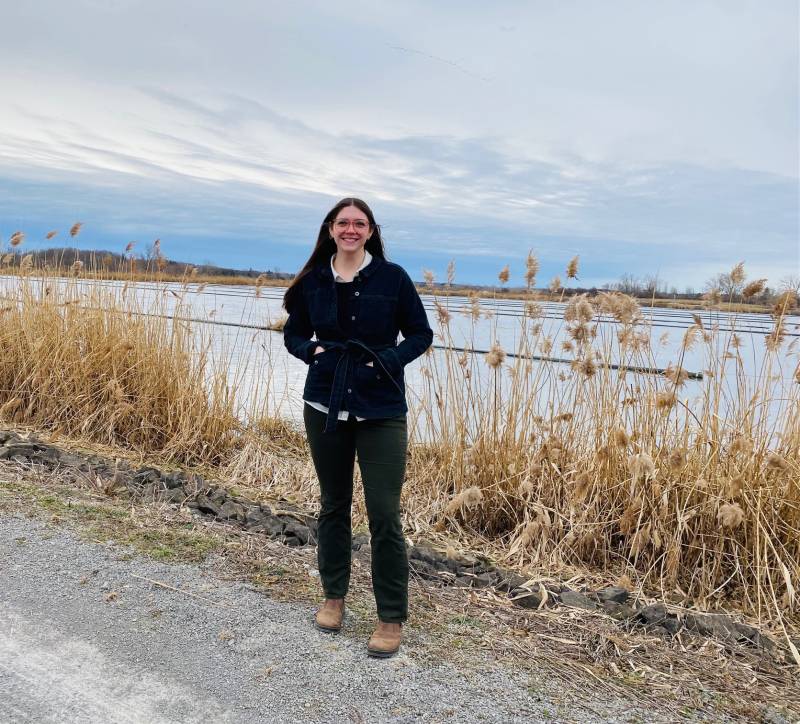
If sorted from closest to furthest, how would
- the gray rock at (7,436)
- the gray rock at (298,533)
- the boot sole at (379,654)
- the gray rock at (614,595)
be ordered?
the boot sole at (379,654) → the gray rock at (614,595) → the gray rock at (298,533) → the gray rock at (7,436)

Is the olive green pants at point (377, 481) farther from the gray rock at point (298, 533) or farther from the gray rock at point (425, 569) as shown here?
the gray rock at point (298, 533)

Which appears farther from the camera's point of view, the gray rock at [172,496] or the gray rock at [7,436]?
the gray rock at [7,436]

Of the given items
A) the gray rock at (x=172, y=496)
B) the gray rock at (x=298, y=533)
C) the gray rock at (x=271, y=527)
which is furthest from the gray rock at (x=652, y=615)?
the gray rock at (x=172, y=496)

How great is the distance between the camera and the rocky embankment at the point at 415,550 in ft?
11.2

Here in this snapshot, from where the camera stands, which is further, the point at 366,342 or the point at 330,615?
the point at 330,615

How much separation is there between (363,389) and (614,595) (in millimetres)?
1790

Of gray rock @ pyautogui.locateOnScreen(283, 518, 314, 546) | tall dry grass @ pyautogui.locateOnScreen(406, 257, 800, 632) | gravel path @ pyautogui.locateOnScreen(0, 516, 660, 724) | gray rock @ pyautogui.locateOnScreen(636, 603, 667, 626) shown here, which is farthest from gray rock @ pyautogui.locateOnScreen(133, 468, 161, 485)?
gray rock @ pyautogui.locateOnScreen(636, 603, 667, 626)

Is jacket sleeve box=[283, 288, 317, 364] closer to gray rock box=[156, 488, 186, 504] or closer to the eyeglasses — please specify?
the eyeglasses

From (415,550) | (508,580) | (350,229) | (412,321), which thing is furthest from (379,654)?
(350,229)

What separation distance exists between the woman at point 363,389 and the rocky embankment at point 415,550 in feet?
2.81

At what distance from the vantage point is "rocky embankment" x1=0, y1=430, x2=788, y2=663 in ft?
11.2

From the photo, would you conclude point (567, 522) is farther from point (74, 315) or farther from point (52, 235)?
point (52, 235)

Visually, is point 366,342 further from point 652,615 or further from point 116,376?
point 116,376

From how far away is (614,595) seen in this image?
12.1ft
